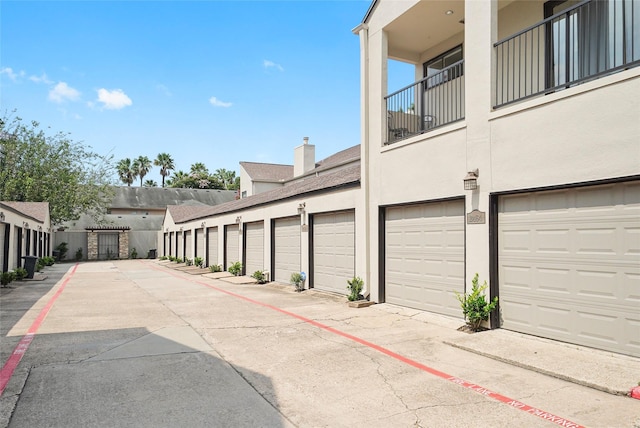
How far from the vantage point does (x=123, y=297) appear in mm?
13852

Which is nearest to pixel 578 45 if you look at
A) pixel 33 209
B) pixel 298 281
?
pixel 298 281

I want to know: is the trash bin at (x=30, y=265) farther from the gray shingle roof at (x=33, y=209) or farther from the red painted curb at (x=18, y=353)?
the red painted curb at (x=18, y=353)

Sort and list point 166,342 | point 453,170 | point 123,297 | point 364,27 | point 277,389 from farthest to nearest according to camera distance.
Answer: point 123,297 → point 364,27 → point 453,170 → point 166,342 → point 277,389

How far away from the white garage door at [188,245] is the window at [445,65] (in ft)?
74.5

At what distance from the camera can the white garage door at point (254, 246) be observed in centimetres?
1906

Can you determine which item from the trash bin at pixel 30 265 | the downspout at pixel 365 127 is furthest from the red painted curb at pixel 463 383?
the trash bin at pixel 30 265

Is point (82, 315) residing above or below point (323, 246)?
below

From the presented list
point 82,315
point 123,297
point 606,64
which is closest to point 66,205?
point 123,297

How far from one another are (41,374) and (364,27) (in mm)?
10515

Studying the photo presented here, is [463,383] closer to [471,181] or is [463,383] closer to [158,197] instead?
[471,181]

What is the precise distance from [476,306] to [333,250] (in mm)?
6032

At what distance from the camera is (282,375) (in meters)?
5.86

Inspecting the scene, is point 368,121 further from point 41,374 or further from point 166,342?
point 41,374

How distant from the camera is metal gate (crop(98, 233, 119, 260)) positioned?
40781 millimetres
